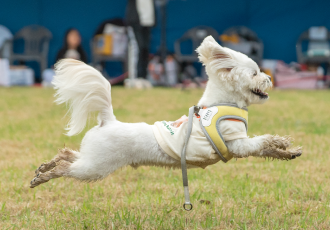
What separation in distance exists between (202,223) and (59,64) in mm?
1254

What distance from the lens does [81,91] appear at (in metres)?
2.40

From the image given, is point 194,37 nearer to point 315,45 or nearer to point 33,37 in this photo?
point 315,45

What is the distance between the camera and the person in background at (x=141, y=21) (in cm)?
1125

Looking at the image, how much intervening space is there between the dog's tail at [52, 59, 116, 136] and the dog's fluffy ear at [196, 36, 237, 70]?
0.63 metres

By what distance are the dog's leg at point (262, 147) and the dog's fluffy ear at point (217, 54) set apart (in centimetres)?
46

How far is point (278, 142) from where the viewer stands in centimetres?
238

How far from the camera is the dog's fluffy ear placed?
2404mm

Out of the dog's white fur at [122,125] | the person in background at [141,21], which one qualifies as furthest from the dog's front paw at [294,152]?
the person in background at [141,21]

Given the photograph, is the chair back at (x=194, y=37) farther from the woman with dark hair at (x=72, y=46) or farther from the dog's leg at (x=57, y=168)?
the dog's leg at (x=57, y=168)

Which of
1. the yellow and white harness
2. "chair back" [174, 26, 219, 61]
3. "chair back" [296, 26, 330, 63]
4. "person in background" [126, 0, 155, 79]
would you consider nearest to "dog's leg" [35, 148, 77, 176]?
the yellow and white harness

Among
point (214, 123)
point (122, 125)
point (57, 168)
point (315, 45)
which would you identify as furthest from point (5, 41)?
point (214, 123)

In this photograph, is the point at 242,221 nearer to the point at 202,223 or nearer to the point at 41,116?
the point at 202,223

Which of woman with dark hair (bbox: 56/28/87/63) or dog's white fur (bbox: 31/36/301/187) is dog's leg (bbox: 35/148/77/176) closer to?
dog's white fur (bbox: 31/36/301/187)

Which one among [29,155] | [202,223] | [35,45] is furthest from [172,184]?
[35,45]
